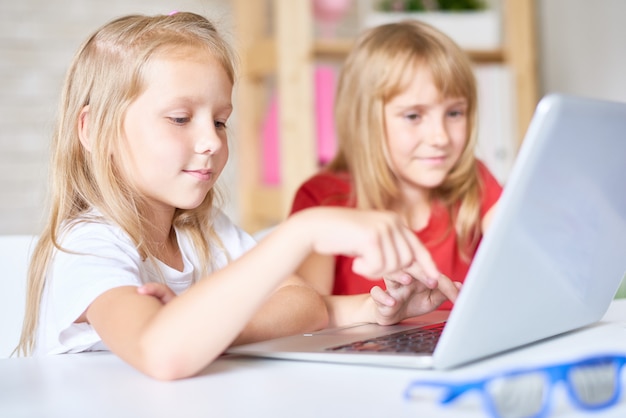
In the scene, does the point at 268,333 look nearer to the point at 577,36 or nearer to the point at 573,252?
the point at 573,252

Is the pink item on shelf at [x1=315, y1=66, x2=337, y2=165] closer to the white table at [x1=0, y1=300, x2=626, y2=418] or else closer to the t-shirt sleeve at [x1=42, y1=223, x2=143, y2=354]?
the t-shirt sleeve at [x1=42, y1=223, x2=143, y2=354]

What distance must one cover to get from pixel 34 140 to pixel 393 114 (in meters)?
2.38

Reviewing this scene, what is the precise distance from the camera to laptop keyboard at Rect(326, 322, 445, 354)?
0.78 meters

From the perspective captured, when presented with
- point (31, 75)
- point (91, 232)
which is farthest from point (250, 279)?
point (31, 75)

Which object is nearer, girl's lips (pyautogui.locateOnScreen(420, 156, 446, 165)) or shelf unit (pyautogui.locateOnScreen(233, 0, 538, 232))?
girl's lips (pyautogui.locateOnScreen(420, 156, 446, 165))

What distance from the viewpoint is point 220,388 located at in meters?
0.68

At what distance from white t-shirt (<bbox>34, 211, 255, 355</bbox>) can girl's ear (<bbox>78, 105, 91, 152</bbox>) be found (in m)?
0.13

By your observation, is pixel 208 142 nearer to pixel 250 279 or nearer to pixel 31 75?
pixel 250 279

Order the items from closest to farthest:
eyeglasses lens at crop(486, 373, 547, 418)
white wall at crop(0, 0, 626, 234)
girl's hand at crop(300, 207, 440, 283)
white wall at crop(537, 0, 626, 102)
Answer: eyeglasses lens at crop(486, 373, 547, 418)
girl's hand at crop(300, 207, 440, 283)
white wall at crop(537, 0, 626, 102)
white wall at crop(0, 0, 626, 234)

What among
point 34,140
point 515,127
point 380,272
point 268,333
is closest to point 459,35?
point 515,127

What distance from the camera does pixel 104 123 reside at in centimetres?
108

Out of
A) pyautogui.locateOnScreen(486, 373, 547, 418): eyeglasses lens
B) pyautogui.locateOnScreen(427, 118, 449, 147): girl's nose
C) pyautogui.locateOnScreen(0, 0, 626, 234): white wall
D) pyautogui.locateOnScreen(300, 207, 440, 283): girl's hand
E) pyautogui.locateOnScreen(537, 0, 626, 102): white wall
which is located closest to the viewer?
pyautogui.locateOnScreen(486, 373, 547, 418): eyeglasses lens

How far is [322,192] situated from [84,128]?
0.67 m

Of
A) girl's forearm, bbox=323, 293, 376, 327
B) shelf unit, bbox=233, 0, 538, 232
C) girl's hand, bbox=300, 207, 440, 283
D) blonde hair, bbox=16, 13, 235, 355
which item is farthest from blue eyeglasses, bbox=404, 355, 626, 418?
→ shelf unit, bbox=233, 0, 538, 232
